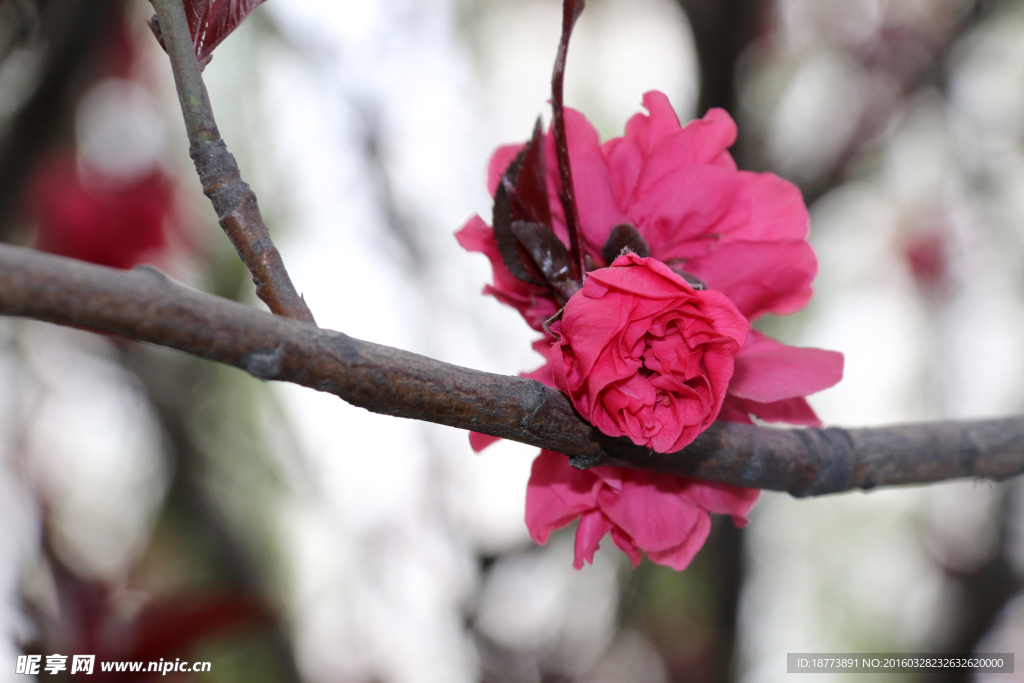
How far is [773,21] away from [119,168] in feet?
5.41

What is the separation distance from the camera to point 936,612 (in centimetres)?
156

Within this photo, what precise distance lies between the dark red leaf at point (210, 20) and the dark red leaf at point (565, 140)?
19cm

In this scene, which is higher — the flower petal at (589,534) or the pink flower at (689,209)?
the pink flower at (689,209)

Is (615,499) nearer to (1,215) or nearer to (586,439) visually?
(586,439)

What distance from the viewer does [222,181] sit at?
1.20ft

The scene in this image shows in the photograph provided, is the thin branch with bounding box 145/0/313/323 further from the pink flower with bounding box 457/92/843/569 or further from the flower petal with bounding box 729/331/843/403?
the flower petal with bounding box 729/331/843/403

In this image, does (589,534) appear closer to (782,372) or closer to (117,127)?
(782,372)

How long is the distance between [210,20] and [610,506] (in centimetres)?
40

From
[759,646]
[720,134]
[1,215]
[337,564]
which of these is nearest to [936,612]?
[759,646]

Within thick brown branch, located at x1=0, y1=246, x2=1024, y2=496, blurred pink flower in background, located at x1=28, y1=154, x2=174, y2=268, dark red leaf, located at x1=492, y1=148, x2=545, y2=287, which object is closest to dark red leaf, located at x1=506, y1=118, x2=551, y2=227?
dark red leaf, located at x1=492, y1=148, x2=545, y2=287

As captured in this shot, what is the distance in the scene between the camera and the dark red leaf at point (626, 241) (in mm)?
442

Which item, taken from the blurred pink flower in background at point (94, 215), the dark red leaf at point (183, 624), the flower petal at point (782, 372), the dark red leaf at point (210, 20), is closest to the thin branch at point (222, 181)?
the dark red leaf at point (210, 20)

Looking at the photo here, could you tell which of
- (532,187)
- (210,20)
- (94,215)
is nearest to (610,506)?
(532,187)

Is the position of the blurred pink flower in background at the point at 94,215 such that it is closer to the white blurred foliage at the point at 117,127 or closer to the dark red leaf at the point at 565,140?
the white blurred foliage at the point at 117,127
